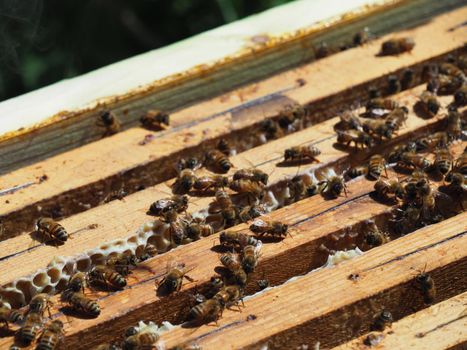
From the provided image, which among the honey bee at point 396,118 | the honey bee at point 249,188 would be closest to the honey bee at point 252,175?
the honey bee at point 249,188

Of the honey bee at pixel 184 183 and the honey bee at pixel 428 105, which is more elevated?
the honey bee at pixel 184 183

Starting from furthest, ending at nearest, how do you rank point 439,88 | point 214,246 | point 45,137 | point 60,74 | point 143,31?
point 143,31, point 60,74, point 439,88, point 45,137, point 214,246

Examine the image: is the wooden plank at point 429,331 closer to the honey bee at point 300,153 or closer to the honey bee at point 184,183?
the honey bee at point 300,153

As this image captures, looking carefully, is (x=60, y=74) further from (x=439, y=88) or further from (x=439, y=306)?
(x=439, y=306)

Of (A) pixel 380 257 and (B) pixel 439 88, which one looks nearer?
(A) pixel 380 257

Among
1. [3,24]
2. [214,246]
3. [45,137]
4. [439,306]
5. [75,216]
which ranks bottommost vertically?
[439,306]

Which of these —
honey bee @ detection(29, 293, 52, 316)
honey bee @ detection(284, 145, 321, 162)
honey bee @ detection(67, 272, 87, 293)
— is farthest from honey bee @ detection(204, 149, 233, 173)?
honey bee @ detection(29, 293, 52, 316)

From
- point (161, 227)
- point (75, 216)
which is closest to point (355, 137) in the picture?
point (161, 227)

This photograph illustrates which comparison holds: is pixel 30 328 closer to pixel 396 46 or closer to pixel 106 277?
pixel 106 277
